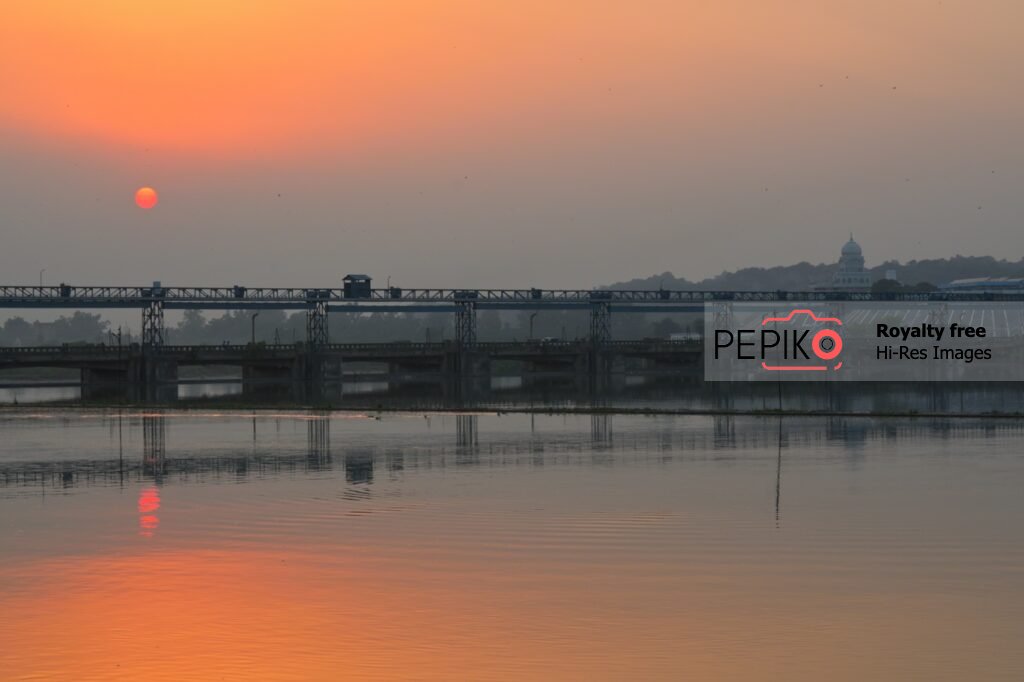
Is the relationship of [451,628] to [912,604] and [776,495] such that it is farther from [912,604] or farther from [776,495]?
[776,495]

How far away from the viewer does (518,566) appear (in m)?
27.6

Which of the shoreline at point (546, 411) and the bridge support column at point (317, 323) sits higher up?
the bridge support column at point (317, 323)

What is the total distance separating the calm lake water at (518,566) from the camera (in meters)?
20.5

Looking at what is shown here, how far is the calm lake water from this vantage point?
20.5m

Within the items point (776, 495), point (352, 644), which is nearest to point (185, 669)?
point (352, 644)

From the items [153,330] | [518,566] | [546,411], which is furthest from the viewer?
[153,330]

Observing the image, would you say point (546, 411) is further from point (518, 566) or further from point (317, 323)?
point (317, 323)

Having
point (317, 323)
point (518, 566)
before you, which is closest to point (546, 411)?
point (518, 566)

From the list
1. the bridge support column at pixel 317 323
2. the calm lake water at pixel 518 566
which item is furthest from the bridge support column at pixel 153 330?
the calm lake water at pixel 518 566

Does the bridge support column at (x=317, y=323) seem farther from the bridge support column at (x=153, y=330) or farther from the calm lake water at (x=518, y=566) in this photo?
the calm lake water at (x=518, y=566)

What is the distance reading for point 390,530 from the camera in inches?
1300

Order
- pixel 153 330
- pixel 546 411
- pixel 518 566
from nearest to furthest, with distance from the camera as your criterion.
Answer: pixel 518 566, pixel 546 411, pixel 153 330

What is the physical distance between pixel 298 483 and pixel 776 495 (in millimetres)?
15569

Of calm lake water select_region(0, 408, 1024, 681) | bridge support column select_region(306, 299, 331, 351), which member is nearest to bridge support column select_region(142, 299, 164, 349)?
bridge support column select_region(306, 299, 331, 351)
